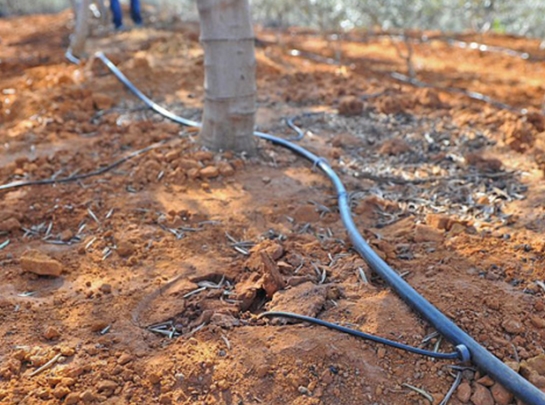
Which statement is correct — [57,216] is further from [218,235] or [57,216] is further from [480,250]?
[480,250]

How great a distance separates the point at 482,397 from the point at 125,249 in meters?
1.86

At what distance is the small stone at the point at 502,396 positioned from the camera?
1.84 m

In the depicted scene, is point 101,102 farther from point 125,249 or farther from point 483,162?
point 483,162

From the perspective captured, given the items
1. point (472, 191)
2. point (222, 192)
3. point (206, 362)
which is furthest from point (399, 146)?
point (206, 362)

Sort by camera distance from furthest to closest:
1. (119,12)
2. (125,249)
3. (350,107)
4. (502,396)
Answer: (119,12) → (350,107) → (125,249) → (502,396)

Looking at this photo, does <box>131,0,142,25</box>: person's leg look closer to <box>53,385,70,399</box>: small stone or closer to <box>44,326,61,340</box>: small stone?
<box>44,326,61,340</box>: small stone

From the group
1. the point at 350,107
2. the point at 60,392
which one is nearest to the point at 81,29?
the point at 350,107

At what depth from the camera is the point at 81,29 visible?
292 inches

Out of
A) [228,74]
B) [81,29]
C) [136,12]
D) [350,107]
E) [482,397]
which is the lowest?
[482,397]

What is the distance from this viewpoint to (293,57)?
8.49m

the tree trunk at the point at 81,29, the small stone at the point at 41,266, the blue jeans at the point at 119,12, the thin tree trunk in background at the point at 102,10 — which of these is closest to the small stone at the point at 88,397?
the small stone at the point at 41,266

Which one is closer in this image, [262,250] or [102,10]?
[262,250]

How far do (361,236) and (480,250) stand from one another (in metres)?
0.61

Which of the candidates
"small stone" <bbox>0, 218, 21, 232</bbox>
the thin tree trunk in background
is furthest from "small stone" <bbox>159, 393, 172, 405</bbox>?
the thin tree trunk in background
